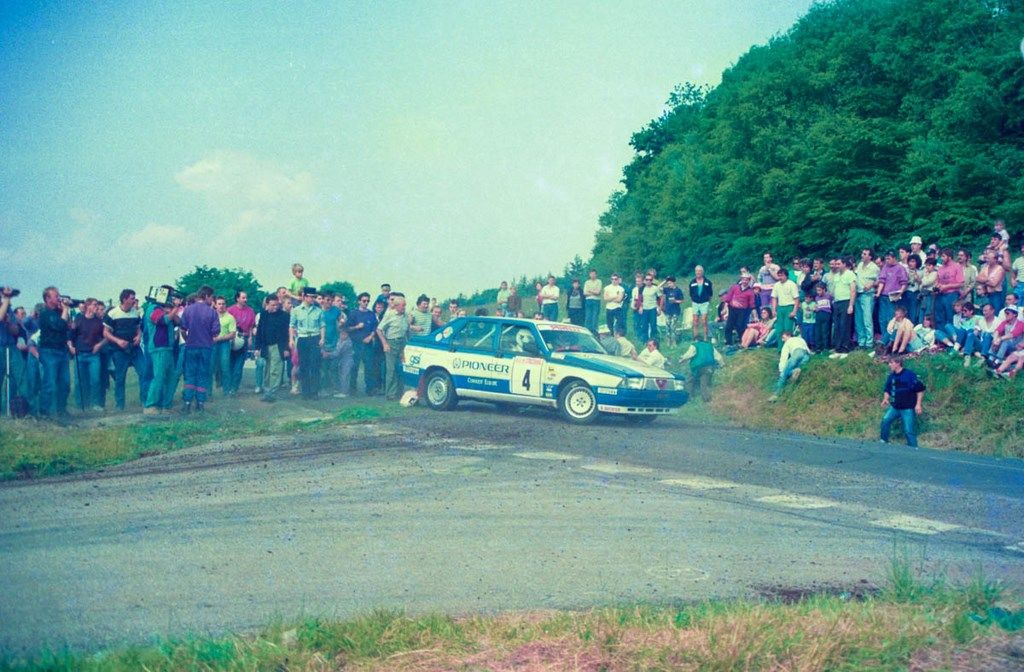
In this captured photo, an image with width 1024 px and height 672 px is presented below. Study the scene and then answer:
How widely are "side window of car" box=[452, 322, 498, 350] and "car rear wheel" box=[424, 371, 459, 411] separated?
2.02 feet

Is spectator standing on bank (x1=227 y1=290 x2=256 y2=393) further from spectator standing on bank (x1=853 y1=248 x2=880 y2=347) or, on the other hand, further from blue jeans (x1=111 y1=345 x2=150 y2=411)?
spectator standing on bank (x1=853 y1=248 x2=880 y2=347)

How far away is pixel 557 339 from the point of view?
58.6 feet

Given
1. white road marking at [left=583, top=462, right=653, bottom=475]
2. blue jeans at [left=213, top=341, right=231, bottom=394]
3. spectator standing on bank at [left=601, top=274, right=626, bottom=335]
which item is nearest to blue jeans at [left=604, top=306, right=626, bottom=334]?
spectator standing on bank at [left=601, top=274, right=626, bottom=335]

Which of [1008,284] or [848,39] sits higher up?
[848,39]

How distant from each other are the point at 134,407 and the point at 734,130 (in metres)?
44.8

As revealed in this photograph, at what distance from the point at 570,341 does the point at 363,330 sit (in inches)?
207

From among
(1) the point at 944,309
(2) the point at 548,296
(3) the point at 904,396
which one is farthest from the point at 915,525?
(2) the point at 548,296

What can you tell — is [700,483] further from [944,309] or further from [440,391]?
[944,309]

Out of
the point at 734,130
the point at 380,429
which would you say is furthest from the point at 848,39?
the point at 380,429

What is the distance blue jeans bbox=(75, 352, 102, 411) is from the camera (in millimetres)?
17547

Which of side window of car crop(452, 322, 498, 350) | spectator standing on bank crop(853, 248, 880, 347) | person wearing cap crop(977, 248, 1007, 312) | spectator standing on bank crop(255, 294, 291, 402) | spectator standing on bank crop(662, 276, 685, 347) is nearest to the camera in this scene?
person wearing cap crop(977, 248, 1007, 312)

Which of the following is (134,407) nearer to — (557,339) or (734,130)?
(557,339)

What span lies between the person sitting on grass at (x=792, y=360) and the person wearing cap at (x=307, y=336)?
8762 millimetres

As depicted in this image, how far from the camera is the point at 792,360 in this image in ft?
63.3
